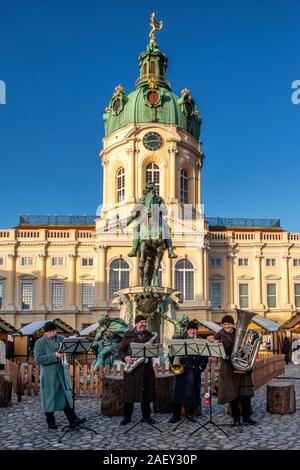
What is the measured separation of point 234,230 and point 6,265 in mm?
20995

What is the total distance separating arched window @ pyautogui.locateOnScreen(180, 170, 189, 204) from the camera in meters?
47.8

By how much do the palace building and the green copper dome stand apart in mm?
99

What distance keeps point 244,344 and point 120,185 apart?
1556 inches

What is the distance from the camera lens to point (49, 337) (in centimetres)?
953

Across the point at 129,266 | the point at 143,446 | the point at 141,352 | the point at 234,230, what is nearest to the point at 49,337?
the point at 141,352

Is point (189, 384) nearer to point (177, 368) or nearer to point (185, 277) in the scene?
point (177, 368)

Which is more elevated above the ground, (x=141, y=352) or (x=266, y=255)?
→ (x=266, y=255)

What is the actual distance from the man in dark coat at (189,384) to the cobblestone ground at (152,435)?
1.00 feet

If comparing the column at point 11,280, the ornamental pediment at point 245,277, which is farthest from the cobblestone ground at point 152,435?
the ornamental pediment at point 245,277

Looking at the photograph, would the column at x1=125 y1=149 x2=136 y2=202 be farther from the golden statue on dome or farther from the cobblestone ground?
the cobblestone ground

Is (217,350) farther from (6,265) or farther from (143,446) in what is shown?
(6,265)

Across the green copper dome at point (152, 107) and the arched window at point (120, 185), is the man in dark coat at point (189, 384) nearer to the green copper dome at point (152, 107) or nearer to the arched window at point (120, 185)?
the arched window at point (120, 185)

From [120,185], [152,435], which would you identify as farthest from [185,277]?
[152,435]
